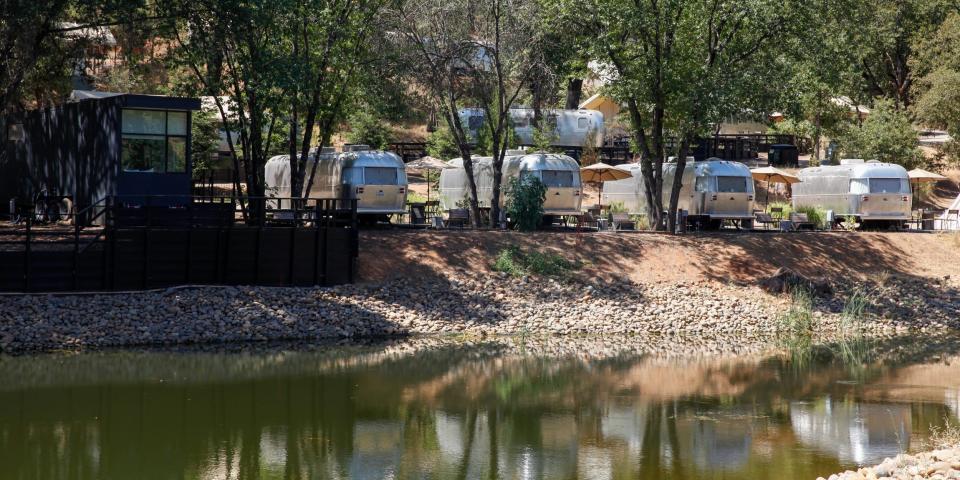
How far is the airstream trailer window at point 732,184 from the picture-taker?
117 ft

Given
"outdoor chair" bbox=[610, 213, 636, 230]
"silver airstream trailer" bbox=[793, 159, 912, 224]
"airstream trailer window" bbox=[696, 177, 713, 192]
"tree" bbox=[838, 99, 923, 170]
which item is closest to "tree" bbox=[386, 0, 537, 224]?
"outdoor chair" bbox=[610, 213, 636, 230]

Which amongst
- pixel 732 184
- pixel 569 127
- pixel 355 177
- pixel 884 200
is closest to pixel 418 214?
pixel 355 177

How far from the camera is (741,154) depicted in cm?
5134

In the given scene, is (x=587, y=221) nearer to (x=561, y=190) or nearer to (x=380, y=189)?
(x=561, y=190)

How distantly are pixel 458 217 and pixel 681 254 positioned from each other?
685 centimetres

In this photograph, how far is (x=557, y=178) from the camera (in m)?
35.1

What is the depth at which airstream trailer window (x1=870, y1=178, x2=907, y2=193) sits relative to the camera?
3731 centimetres

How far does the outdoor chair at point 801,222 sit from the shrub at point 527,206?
8877 millimetres

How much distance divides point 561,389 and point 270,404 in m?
5.34

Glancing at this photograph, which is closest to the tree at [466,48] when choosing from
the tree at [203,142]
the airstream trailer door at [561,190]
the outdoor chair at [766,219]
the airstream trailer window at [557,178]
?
the airstream trailer window at [557,178]

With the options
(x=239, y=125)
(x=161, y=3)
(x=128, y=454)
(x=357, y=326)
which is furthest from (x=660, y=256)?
(x=128, y=454)

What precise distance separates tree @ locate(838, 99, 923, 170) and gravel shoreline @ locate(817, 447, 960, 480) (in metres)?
38.7

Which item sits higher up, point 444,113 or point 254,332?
point 444,113

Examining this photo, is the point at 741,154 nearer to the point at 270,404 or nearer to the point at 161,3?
the point at 161,3
